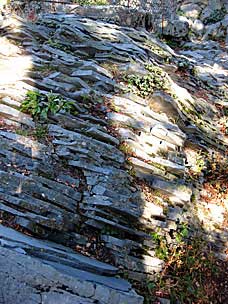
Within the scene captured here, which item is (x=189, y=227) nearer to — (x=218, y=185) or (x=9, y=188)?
(x=218, y=185)

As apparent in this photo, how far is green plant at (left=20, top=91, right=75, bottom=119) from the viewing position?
310 inches

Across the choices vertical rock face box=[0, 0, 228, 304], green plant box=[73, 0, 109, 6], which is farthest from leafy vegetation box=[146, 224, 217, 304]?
green plant box=[73, 0, 109, 6]

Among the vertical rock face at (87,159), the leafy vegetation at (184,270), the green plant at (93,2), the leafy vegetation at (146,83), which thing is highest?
the green plant at (93,2)

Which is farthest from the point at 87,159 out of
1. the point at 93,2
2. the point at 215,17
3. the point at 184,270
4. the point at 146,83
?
the point at 215,17

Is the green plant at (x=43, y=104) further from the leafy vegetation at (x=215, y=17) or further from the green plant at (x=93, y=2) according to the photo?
the leafy vegetation at (x=215, y=17)

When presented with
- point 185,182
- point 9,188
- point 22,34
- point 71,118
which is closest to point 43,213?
point 9,188

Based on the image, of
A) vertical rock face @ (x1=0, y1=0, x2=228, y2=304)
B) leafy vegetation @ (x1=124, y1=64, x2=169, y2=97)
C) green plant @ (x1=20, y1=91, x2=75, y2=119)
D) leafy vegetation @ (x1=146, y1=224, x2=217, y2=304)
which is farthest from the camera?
leafy vegetation @ (x1=124, y1=64, x2=169, y2=97)

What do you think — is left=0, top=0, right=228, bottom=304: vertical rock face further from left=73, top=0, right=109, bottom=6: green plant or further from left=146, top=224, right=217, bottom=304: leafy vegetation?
left=73, top=0, right=109, bottom=6: green plant

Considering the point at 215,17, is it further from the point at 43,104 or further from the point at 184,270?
the point at 184,270

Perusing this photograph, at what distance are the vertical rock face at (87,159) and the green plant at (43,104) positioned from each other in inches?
1.1

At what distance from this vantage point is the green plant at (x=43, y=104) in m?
7.88

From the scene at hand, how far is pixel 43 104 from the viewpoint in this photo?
26.6 feet

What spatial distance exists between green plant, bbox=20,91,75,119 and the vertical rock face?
0.03m

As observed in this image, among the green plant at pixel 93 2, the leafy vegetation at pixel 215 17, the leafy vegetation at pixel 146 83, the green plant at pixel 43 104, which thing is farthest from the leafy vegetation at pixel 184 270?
the leafy vegetation at pixel 215 17
